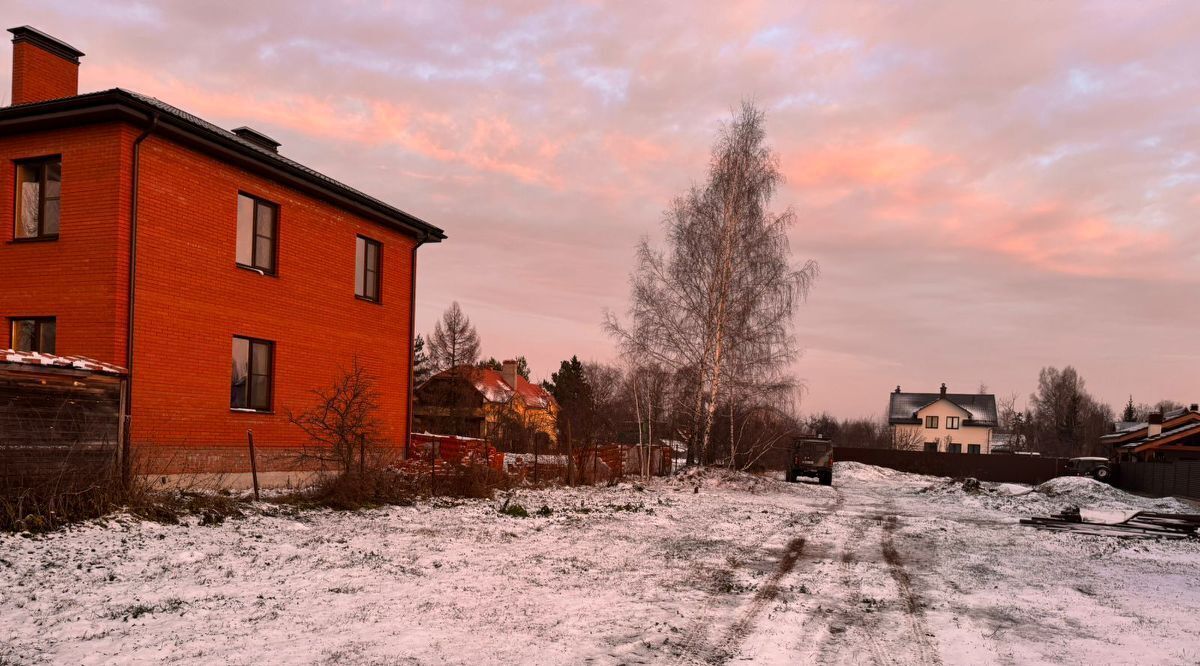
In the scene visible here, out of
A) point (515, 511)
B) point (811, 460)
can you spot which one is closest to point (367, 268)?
point (515, 511)

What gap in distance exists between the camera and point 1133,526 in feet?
52.9

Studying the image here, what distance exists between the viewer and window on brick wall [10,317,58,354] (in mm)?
13414

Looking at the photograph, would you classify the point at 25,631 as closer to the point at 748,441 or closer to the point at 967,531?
the point at 967,531

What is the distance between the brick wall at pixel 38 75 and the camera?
15.1m

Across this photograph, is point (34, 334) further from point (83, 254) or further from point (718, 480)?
point (718, 480)

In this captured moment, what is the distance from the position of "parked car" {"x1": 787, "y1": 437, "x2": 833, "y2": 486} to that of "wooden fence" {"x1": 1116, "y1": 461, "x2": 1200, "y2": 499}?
12.0m

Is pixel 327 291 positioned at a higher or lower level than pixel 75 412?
higher

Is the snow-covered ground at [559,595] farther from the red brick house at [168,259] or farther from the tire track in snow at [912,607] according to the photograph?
the red brick house at [168,259]

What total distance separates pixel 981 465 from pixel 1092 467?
22.8 feet

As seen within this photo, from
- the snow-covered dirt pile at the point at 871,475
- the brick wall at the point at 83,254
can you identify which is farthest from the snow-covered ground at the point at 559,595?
the snow-covered dirt pile at the point at 871,475

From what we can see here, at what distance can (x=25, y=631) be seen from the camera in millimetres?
5512

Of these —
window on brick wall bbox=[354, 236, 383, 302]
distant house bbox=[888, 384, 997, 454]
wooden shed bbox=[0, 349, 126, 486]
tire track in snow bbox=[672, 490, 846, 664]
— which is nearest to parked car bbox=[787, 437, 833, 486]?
window on brick wall bbox=[354, 236, 383, 302]

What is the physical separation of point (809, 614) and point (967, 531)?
33.5 ft

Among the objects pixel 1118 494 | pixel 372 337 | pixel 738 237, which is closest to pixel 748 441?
pixel 738 237
